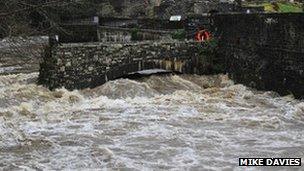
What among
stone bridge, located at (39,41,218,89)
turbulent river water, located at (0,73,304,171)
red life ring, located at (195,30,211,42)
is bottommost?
turbulent river water, located at (0,73,304,171)

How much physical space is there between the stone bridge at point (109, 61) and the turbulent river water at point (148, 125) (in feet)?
1.20

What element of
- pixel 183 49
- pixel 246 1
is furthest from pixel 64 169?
pixel 246 1

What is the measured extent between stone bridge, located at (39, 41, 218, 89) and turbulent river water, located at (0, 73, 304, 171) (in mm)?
366

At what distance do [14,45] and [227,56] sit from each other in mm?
16976

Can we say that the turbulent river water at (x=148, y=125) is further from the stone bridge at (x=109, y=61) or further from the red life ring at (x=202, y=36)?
the red life ring at (x=202, y=36)

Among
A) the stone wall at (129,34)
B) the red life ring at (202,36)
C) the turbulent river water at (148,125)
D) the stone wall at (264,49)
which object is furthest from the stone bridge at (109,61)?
the stone wall at (129,34)

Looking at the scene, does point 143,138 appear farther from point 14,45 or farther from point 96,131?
point 14,45

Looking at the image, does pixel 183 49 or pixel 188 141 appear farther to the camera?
pixel 183 49

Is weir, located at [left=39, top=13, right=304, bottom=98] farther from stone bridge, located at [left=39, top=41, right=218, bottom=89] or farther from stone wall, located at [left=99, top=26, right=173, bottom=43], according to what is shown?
stone wall, located at [left=99, top=26, right=173, bottom=43]

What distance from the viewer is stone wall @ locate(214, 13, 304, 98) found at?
15656 mm

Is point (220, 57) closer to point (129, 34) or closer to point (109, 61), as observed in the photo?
point (109, 61)

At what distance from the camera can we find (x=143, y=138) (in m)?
12.1

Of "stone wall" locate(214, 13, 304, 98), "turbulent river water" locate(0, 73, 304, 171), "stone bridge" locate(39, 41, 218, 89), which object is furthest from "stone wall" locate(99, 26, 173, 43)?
"turbulent river water" locate(0, 73, 304, 171)

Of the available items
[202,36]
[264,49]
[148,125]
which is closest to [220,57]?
[202,36]
